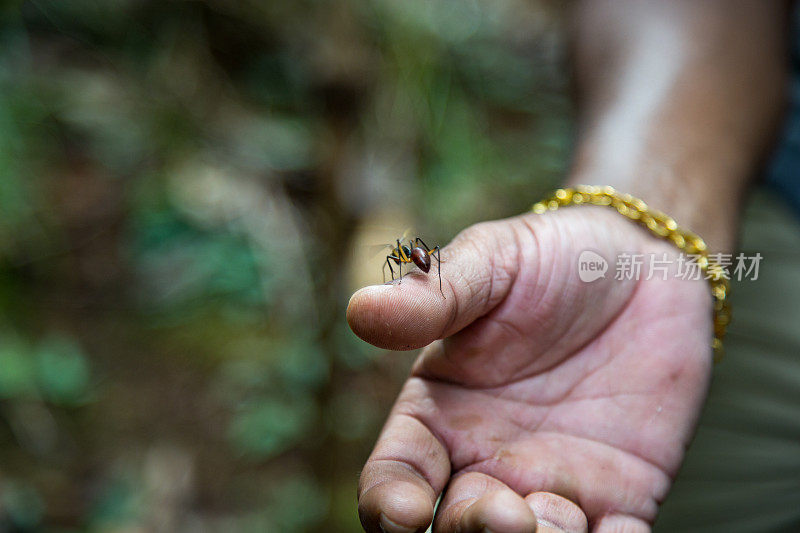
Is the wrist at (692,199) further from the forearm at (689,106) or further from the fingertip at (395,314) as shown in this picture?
the fingertip at (395,314)

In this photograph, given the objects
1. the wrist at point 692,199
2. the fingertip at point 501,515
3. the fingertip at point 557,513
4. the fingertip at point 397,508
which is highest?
the wrist at point 692,199

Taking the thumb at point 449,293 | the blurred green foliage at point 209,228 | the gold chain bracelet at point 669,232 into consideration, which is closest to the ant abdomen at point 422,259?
the thumb at point 449,293

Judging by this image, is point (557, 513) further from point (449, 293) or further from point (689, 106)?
point (689, 106)

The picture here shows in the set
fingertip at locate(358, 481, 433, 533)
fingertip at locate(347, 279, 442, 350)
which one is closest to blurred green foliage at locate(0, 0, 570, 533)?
fingertip at locate(347, 279, 442, 350)

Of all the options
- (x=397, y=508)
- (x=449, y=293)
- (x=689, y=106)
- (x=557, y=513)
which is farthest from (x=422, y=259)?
(x=689, y=106)

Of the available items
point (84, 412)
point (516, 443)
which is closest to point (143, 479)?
point (84, 412)

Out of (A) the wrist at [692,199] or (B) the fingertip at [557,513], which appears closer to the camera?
(B) the fingertip at [557,513]

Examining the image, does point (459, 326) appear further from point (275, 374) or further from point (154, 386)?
point (154, 386)

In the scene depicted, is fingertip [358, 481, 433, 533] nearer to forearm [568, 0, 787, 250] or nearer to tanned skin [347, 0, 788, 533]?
tanned skin [347, 0, 788, 533]

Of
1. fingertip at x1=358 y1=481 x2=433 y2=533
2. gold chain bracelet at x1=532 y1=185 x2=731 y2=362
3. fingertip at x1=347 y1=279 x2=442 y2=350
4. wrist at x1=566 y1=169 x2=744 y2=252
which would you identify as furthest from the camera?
wrist at x1=566 y1=169 x2=744 y2=252
